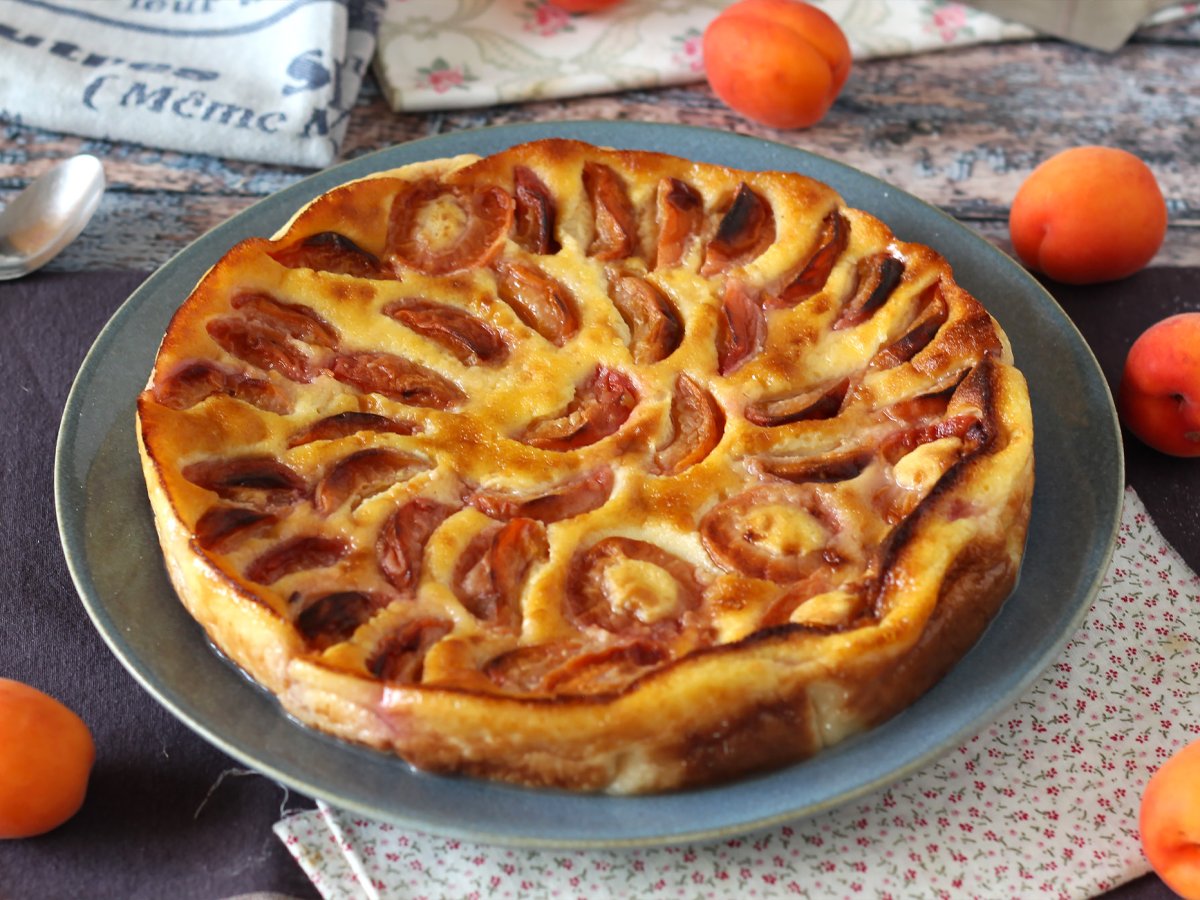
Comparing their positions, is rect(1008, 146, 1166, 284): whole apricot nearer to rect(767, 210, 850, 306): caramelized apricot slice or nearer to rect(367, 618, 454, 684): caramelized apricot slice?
rect(767, 210, 850, 306): caramelized apricot slice

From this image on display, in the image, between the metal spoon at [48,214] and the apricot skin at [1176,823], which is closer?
the apricot skin at [1176,823]

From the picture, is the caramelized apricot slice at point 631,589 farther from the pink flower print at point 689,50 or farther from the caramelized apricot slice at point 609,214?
the pink flower print at point 689,50

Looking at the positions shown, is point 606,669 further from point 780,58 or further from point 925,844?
point 780,58

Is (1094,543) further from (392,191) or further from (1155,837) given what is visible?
(392,191)

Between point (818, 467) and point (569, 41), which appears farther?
point (569, 41)

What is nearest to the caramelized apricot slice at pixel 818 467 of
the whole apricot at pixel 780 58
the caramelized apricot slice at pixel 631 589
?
the caramelized apricot slice at pixel 631 589

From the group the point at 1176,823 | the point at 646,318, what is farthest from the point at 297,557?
the point at 1176,823

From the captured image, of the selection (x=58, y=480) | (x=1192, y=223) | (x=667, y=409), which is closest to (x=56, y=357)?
(x=58, y=480)
